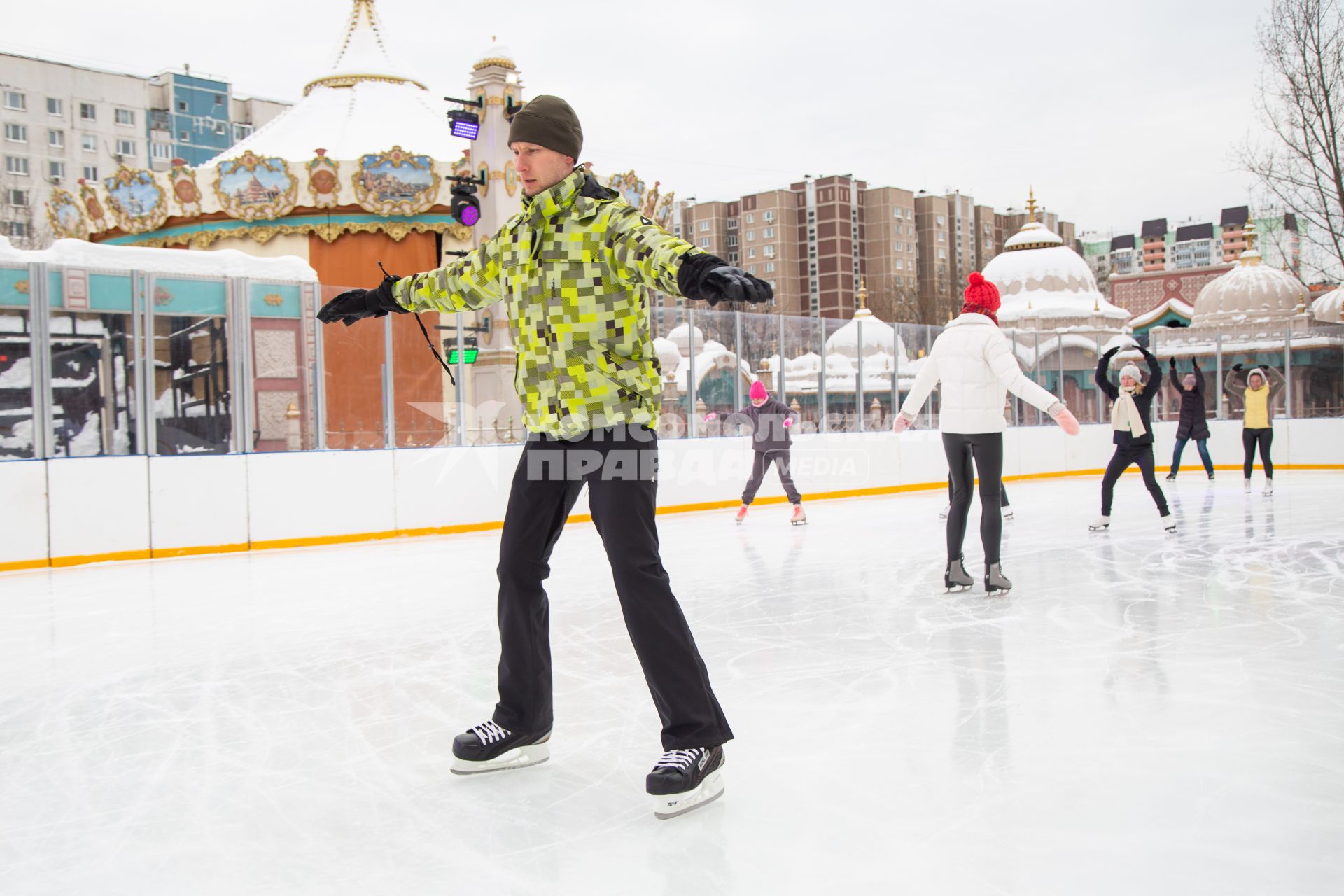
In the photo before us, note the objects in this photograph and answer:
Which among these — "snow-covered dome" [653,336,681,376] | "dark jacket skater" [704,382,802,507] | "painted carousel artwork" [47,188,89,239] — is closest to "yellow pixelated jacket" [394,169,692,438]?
"dark jacket skater" [704,382,802,507]

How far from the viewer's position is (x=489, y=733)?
2666 mm

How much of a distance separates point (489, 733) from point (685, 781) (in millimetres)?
584

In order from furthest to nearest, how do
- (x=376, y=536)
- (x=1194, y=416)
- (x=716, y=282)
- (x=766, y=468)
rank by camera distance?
(x=1194, y=416), (x=766, y=468), (x=376, y=536), (x=716, y=282)

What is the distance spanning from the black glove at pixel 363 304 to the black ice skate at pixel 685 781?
4.42 feet

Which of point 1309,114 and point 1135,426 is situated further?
A: point 1309,114

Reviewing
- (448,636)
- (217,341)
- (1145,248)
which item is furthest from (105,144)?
(1145,248)

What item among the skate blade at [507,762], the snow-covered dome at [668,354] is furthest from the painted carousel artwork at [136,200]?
the skate blade at [507,762]

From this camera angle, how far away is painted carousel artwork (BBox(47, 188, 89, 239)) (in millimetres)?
17391

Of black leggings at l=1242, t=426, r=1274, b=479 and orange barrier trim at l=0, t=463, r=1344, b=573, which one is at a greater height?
black leggings at l=1242, t=426, r=1274, b=479

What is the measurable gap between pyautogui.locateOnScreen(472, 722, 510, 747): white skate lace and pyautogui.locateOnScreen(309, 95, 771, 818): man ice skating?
11.9 inches

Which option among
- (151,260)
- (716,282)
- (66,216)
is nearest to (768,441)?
(151,260)

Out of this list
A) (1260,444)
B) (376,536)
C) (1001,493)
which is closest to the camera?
(1001,493)

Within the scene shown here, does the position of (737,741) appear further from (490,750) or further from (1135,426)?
(1135,426)

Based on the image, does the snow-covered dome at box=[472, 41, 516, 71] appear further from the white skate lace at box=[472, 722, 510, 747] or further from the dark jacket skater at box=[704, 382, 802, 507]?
the white skate lace at box=[472, 722, 510, 747]
